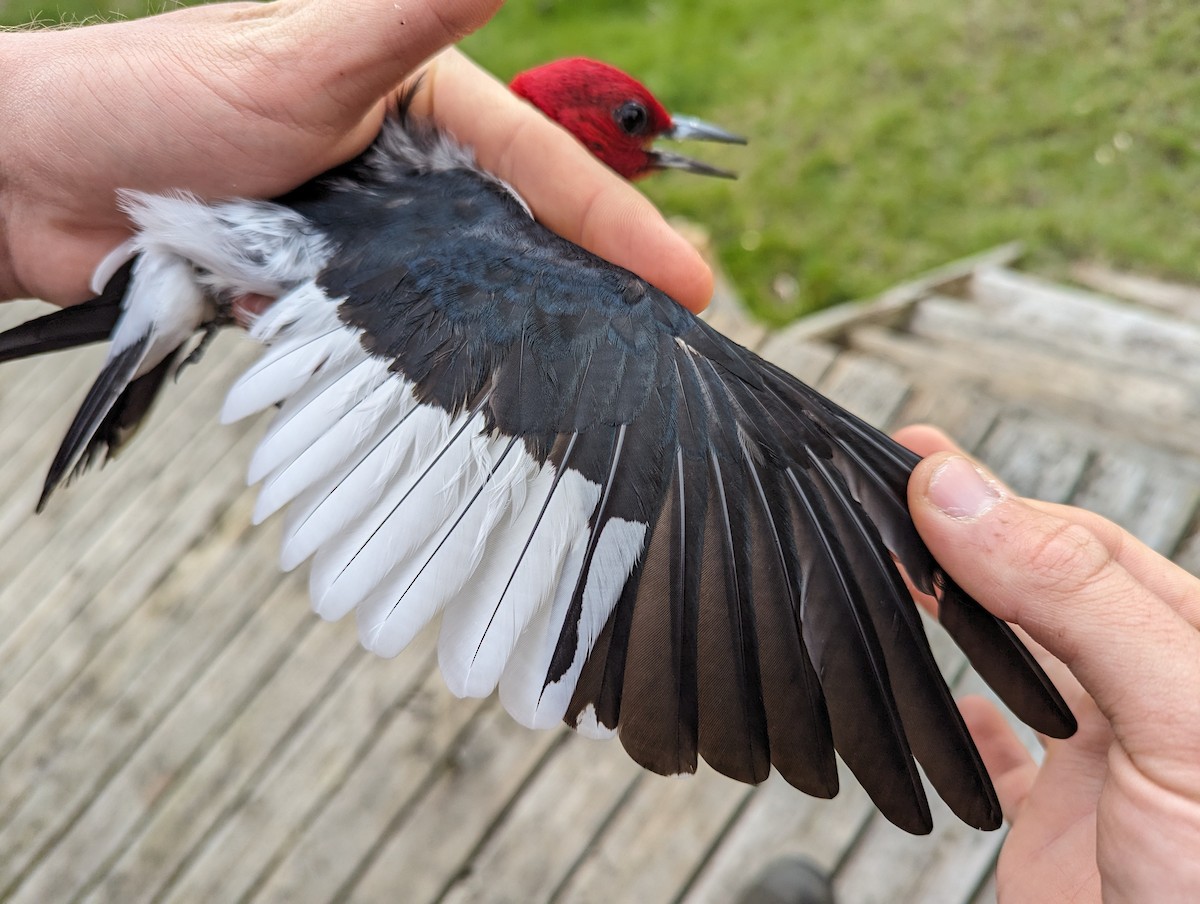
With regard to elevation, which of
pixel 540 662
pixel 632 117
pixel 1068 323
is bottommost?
pixel 1068 323

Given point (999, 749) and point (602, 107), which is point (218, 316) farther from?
point (999, 749)

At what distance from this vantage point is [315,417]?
184 cm

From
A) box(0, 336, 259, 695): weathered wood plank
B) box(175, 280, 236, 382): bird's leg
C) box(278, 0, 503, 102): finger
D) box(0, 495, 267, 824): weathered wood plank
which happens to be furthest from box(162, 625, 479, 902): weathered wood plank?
box(278, 0, 503, 102): finger

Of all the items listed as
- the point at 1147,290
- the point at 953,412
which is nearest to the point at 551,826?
the point at 953,412

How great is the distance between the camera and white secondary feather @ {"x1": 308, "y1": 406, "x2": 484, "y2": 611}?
67.7 inches

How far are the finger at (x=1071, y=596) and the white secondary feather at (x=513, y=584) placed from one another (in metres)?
0.62

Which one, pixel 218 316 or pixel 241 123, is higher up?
pixel 241 123

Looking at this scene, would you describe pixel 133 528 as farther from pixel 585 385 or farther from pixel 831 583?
pixel 831 583

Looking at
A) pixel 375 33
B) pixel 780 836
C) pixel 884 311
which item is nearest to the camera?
pixel 375 33

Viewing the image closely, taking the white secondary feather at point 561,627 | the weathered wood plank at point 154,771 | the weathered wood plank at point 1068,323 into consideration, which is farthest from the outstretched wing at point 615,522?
the weathered wood plank at point 1068,323

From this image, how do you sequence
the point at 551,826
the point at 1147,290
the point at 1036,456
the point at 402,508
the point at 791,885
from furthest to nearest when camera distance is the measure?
1. the point at 1147,290
2. the point at 1036,456
3. the point at 551,826
4. the point at 791,885
5. the point at 402,508

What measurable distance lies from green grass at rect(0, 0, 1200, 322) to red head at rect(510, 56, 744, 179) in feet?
3.53

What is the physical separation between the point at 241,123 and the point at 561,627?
1.38m

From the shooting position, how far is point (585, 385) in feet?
5.64
